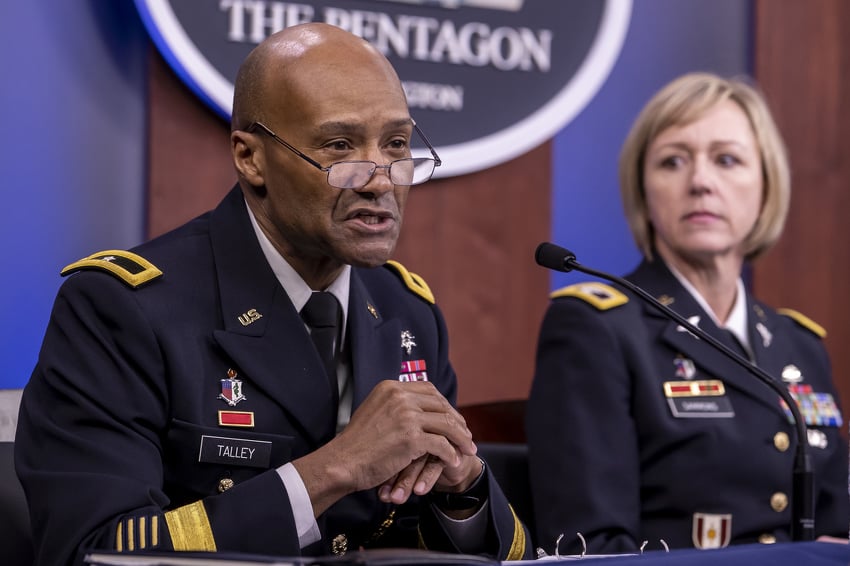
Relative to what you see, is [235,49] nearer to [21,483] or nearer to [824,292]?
[21,483]

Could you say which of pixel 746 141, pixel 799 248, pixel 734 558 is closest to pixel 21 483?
pixel 734 558

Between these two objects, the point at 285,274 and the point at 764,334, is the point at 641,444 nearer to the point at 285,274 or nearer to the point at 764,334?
the point at 764,334

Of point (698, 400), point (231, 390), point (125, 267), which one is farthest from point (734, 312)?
point (125, 267)

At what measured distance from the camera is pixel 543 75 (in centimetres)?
311

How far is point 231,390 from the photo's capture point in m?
1.85

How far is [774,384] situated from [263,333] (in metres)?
0.76

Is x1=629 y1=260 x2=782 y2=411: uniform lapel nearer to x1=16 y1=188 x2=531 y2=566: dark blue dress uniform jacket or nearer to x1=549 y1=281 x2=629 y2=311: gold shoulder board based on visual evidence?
x1=549 y1=281 x2=629 y2=311: gold shoulder board

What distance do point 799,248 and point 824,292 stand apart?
142 millimetres

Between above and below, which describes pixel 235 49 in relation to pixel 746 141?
above

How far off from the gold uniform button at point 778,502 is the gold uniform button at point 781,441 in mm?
92

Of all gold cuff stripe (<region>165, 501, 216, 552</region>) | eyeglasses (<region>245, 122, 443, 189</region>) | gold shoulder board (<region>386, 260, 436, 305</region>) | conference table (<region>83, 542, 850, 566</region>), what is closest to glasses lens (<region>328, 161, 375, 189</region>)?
eyeglasses (<region>245, 122, 443, 189</region>)

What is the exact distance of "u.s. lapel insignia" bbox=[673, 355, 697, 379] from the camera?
8.62 ft

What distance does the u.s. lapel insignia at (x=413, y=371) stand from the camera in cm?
206

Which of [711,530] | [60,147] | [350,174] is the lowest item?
[711,530]
